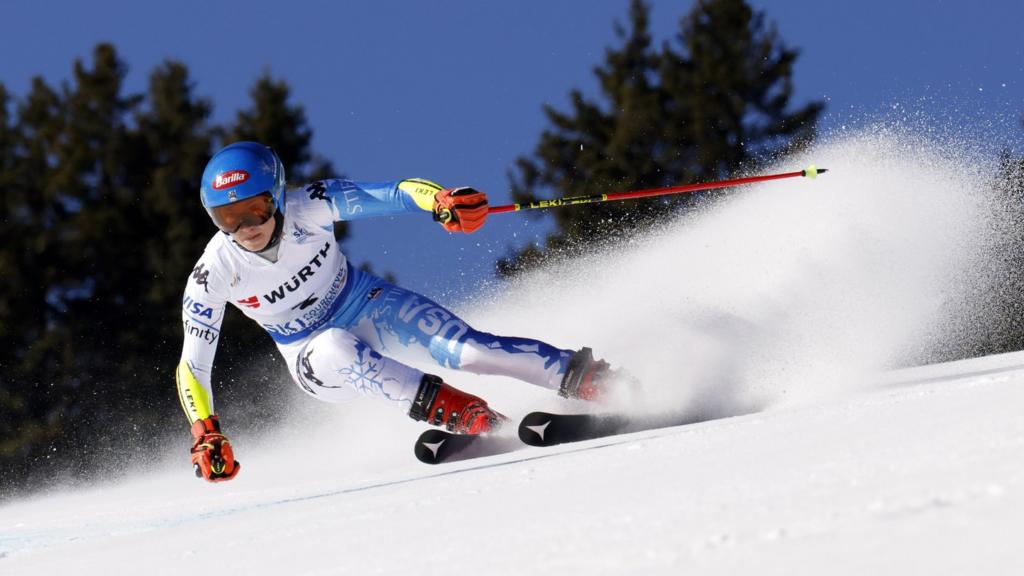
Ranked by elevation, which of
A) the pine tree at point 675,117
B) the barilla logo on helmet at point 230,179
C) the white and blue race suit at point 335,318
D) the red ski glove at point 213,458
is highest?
the pine tree at point 675,117

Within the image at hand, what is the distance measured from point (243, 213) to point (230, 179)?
16 cm

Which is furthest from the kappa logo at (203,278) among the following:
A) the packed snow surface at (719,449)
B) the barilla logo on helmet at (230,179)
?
the packed snow surface at (719,449)

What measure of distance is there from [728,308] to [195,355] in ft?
10.1

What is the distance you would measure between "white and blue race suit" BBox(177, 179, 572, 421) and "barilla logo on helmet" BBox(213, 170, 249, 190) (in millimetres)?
328

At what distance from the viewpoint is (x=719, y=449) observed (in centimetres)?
315

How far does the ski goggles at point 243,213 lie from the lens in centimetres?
500

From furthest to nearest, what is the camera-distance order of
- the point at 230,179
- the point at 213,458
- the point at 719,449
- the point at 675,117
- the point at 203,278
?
the point at 675,117 → the point at 203,278 → the point at 230,179 → the point at 213,458 → the point at 719,449

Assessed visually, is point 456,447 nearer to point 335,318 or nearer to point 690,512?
point 335,318

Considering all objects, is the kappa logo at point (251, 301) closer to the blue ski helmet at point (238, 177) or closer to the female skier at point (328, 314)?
the female skier at point (328, 314)

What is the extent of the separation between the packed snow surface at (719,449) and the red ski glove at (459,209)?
0.97m

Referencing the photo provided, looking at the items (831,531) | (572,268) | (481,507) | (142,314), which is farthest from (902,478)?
(142,314)

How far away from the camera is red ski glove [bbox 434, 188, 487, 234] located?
487cm

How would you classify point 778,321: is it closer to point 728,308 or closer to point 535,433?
point 728,308

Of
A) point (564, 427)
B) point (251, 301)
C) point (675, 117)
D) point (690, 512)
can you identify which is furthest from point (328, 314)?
point (675, 117)
